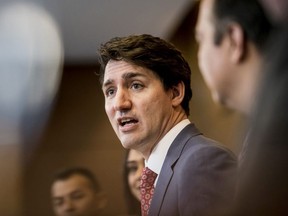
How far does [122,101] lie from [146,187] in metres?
0.15

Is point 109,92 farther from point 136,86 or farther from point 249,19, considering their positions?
point 249,19

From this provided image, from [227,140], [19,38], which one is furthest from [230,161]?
[19,38]

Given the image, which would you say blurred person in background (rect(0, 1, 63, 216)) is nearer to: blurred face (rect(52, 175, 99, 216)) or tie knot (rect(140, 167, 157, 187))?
blurred face (rect(52, 175, 99, 216))

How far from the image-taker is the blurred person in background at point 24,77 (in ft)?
3.39

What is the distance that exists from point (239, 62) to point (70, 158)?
1.03ft

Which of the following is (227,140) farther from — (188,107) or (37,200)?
(37,200)

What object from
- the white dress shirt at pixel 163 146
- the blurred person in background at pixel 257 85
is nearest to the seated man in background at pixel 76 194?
the white dress shirt at pixel 163 146

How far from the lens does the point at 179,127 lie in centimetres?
103

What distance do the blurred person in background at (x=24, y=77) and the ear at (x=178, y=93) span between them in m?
0.19

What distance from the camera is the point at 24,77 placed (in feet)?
3.42

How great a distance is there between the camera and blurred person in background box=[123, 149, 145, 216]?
1031 mm

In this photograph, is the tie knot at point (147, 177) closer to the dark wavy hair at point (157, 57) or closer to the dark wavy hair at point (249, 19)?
the dark wavy hair at point (157, 57)

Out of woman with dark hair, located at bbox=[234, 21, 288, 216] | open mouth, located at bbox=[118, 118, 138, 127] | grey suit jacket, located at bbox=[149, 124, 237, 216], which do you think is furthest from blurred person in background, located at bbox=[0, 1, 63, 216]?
woman with dark hair, located at bbox=[234, 21, 288, 216]

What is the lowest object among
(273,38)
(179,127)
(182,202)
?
(182,202)
